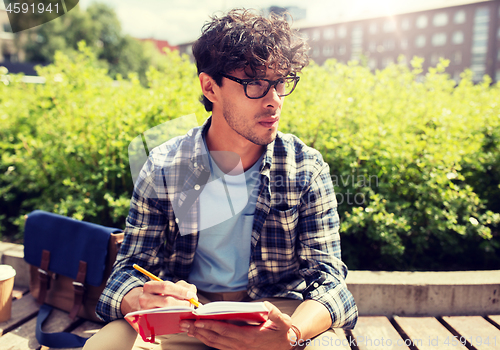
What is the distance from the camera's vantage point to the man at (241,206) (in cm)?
159

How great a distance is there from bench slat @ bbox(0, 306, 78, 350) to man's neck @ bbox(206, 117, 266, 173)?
132 cm

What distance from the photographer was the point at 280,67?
64.4 inches

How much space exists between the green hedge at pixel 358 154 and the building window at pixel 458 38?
55.7 metres

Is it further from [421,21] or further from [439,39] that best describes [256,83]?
[421,21]

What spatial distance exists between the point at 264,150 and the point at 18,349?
5.45 ft

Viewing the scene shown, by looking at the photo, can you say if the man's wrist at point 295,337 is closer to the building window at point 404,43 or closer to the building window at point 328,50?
the building window at point 404,43

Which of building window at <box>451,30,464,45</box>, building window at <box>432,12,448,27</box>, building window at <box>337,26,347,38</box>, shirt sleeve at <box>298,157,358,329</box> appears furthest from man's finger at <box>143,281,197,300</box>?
building window at <box>337,26,347,38</box>

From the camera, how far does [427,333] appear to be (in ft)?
6.20

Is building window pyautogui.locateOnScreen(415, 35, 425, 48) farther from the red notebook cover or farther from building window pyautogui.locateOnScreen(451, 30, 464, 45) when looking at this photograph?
the red notebook cover

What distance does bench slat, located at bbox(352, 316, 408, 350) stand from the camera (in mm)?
1788

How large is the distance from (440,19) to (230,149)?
59.7m

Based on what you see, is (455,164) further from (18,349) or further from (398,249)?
(18,349)

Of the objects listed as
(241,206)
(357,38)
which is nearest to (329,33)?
(357,38)

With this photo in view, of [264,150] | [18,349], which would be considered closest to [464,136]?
[264,150]
